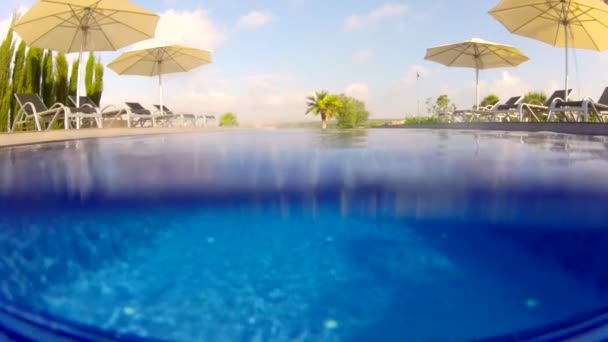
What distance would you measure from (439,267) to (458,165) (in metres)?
2.10

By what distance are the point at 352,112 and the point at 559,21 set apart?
2102 inches

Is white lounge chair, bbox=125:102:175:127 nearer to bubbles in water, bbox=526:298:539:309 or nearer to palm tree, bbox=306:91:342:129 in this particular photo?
bubbles in water, bbox=526:298:539:309

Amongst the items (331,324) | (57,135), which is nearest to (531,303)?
(331,324)

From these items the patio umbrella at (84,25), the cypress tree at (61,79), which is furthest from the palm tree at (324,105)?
the patio umbrella at (84,25)

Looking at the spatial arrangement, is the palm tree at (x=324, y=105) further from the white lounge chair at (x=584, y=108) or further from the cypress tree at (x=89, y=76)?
the white lounge chair at (x=584, y=108)

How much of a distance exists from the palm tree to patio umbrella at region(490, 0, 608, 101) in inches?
1428

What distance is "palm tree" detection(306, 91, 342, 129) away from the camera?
153 feet

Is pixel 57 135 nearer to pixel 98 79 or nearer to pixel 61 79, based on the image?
pixel 61 79

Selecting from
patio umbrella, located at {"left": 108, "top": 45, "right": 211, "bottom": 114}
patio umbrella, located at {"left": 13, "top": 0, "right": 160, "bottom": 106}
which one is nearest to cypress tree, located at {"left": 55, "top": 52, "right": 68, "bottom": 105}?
patio umbrella, located at {"left": 108, "top": 45, "right": 211, "bottom": 114}

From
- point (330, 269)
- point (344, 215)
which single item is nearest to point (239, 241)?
point (330, 269)

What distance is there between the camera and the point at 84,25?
9.23 m

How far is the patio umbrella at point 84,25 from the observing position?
26.8ft

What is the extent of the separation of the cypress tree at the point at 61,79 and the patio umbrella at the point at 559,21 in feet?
39.0

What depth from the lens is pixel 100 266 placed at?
1127 mm
